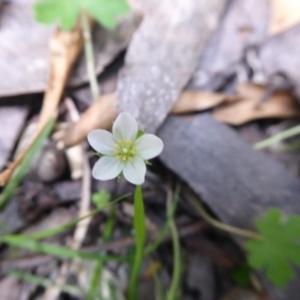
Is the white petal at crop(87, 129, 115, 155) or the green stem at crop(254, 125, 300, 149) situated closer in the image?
the white petal at crop(87, 129, 115, 155)

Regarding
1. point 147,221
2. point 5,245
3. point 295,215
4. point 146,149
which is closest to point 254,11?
point 295,215

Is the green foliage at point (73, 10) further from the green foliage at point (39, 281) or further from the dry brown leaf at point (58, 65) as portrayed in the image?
the green foliage at point (39, 281)

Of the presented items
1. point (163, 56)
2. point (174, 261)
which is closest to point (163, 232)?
point (174, 261)

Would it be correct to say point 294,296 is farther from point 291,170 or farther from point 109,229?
point 109,229

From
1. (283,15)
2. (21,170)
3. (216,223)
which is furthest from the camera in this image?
(283,15)

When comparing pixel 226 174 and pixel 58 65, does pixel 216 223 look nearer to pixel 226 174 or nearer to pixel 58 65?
pixel 226 174

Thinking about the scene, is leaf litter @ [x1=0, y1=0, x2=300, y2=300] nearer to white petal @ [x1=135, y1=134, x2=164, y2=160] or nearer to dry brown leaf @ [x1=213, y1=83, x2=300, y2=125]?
dry brown leaf @ [x1=213, y1=83, x2=300, y2=125]

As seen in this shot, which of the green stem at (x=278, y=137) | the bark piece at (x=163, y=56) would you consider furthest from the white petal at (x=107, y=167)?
the green stem at (x=278, y=137)

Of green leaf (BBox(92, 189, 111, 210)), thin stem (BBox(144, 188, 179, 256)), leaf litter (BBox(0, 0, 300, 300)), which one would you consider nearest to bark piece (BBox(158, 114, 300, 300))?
leaf litter (BBox(0, 0, 300, 300))
